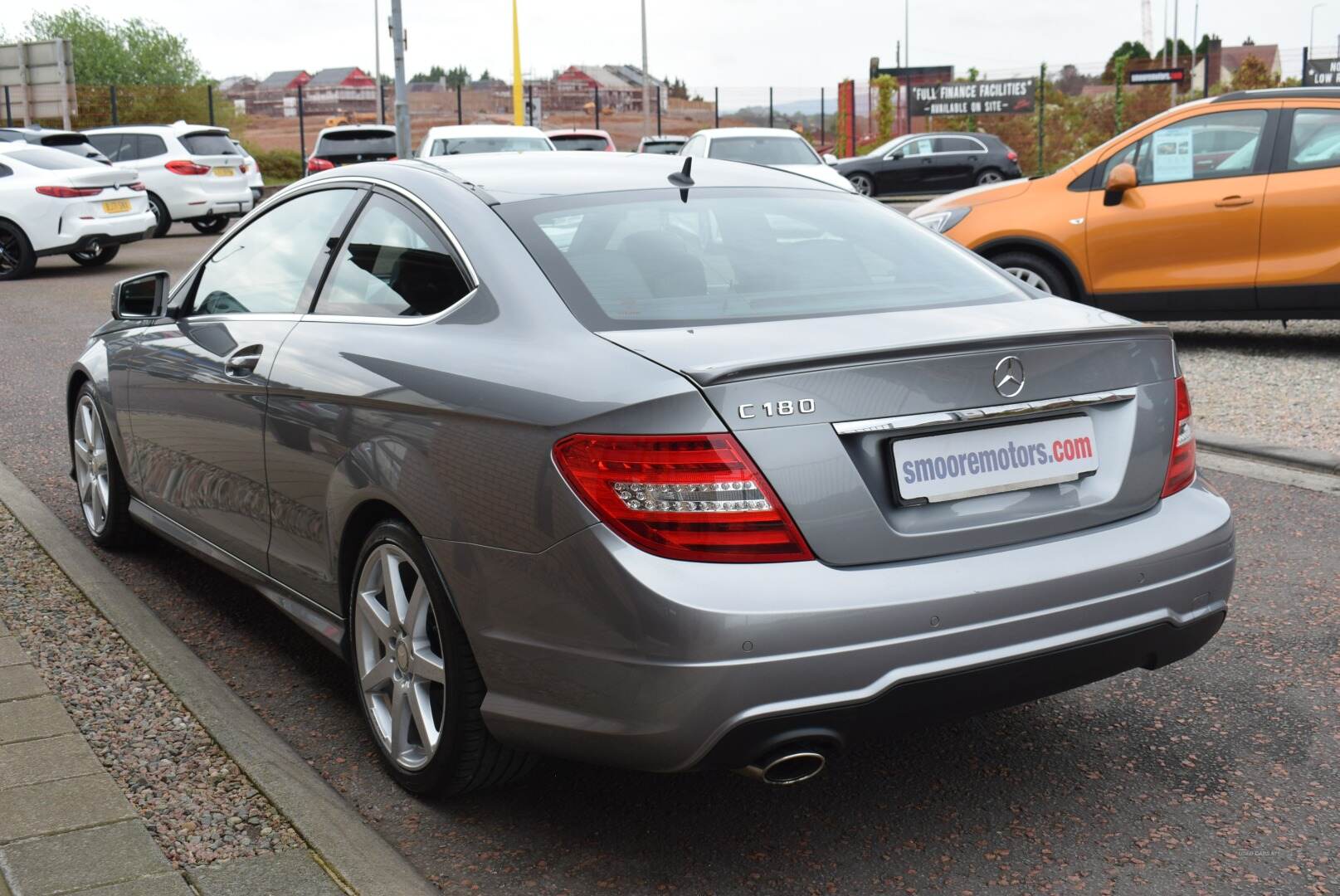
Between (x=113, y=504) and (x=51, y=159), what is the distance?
14651mm

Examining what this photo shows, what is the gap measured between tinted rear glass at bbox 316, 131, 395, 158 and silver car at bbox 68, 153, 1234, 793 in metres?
23.9

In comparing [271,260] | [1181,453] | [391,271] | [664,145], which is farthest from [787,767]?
[664,145]

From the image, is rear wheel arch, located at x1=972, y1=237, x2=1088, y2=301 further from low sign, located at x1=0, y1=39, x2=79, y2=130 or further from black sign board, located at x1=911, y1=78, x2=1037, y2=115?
black sign board, located at x1=911, y1=78, x2=1037, y2=115

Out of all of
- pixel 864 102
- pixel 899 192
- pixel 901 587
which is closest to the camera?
pixel 901 587

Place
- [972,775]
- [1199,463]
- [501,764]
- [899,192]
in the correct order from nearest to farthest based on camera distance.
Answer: [501,764]
[972,775]
[1199,463]
[899,192]

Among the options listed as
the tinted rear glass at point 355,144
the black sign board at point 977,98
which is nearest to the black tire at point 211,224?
the tinted rear glass at point 355,144

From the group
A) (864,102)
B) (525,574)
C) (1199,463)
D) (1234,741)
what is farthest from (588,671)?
(864,102)

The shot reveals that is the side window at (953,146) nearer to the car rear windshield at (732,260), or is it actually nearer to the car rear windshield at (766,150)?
the car rear windshield at (766,150)

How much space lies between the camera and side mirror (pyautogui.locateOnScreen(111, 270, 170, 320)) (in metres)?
5.12

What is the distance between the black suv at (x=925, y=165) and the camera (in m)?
33.9

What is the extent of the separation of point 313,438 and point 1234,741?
2.44 metres

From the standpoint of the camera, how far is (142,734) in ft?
12.3

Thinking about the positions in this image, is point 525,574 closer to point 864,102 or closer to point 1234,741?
point 1234,741

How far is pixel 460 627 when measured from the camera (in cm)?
321
